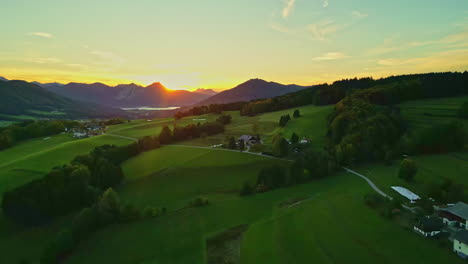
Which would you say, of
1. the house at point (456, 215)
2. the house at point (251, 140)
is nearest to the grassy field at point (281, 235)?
the house at point (456, 215)

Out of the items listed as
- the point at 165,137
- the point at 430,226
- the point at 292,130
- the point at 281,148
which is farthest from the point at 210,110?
the point at 430,226

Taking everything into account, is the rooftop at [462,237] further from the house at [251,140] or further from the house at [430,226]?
the house at [251,140]

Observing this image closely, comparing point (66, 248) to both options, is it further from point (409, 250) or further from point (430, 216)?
point (430, 216)

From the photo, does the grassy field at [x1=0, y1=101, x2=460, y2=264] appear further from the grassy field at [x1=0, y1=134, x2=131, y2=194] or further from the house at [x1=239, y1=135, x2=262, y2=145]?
the house at [x1=239, y1=135, x2=262, y2=145]

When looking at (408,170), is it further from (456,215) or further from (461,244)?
(461,244)

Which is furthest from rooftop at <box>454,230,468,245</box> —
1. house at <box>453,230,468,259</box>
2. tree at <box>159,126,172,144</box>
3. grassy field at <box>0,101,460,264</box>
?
tree at <box>159,126,172,144</box>
